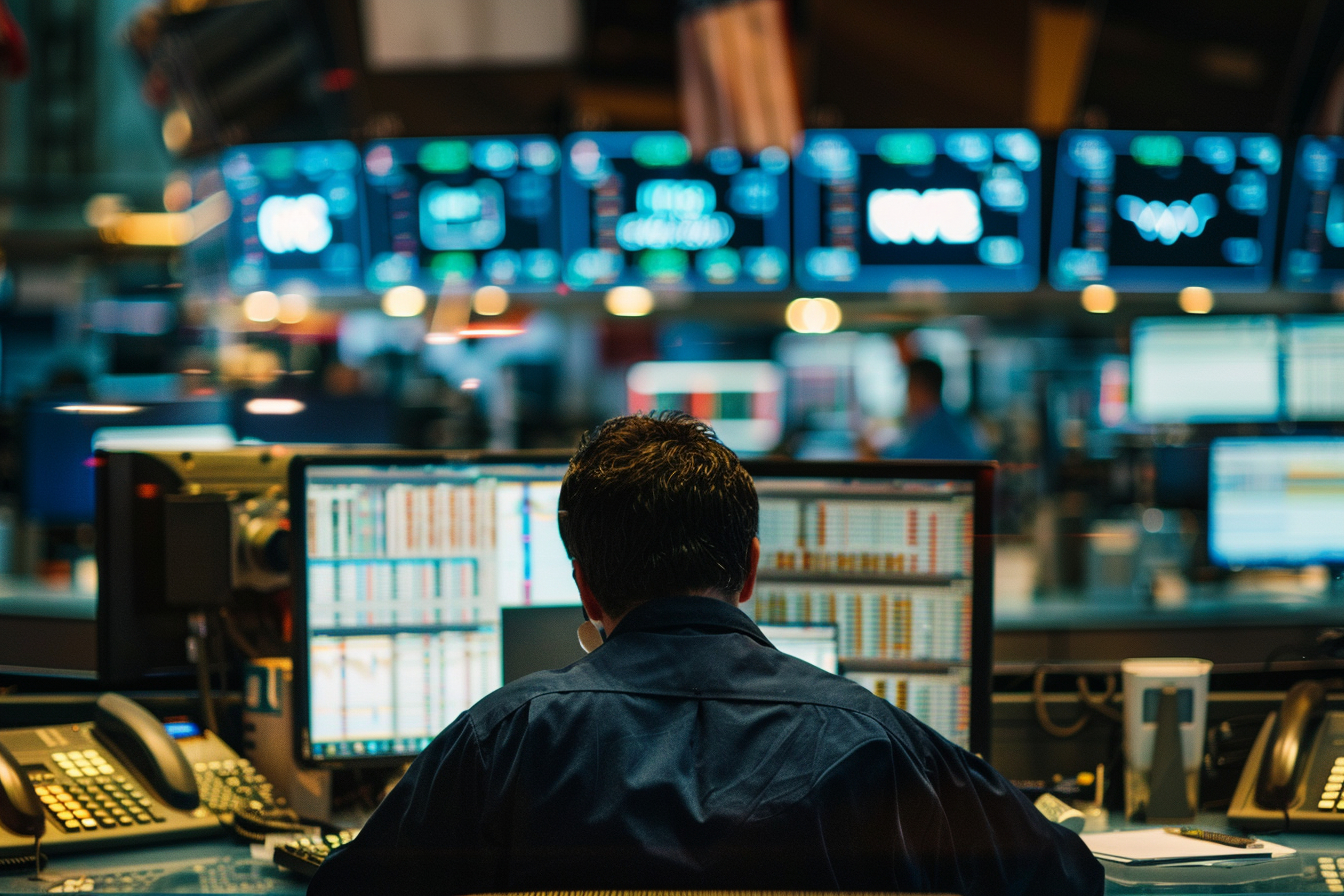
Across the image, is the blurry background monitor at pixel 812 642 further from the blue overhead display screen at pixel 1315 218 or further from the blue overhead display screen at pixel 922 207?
the blue overhead display screen at pixel 1315 218

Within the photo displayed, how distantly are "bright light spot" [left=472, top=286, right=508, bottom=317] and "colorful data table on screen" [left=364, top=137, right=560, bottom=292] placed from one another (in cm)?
4

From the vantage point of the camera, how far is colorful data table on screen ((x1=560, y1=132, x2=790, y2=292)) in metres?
3.42

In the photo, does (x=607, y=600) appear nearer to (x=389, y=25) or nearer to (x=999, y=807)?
(x=999, y=807)

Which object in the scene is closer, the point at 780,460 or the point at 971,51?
the point at 780,460

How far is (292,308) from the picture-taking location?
3.78 metres

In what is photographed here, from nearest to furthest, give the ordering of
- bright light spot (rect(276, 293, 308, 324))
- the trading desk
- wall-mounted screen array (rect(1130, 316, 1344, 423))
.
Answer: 1. the trading desk
2. bright light spot (rect(276, 293, 308, 324))
3. wall-mounted screen array (rect(1130, 316, 1344, 423))

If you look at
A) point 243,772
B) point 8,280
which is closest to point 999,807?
point 243,772

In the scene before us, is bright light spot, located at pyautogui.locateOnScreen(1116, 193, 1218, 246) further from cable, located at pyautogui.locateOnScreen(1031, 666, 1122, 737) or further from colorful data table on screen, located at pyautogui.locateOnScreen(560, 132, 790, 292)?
cable, located at pyautogui.locateOnScreen(1031, 666, 1122, 737)

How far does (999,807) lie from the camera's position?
3.31 ft

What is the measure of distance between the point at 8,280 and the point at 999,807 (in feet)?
30.9

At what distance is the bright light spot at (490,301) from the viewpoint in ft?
11.7

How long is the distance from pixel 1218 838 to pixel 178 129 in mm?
3685

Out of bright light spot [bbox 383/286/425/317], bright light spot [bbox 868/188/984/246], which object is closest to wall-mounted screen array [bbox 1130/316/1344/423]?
bright light spot [bbox 868/188/984/246]

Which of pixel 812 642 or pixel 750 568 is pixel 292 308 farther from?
pixel 750 568
